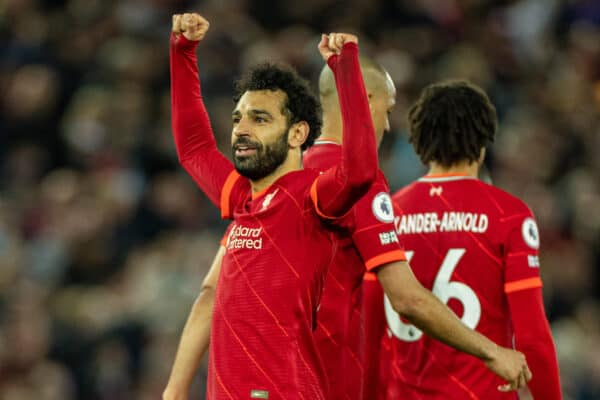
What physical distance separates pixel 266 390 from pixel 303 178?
Result: 0.78 metres

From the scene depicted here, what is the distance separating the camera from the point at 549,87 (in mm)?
11781

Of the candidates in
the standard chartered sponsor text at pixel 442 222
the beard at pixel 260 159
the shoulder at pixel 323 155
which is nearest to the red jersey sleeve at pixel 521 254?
the standard chartered sponsor text at pixel 442 222

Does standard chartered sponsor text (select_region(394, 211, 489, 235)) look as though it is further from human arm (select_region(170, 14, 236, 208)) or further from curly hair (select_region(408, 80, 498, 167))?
human arm (select_region(170, 14, 236, 208))

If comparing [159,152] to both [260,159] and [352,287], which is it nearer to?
[352,287]

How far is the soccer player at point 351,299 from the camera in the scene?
14.2ft

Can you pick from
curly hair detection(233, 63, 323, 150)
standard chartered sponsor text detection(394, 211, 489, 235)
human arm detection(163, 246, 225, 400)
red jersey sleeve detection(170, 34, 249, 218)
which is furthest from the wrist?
standard chartered sponsor text detection(394, 211, 489, 235)

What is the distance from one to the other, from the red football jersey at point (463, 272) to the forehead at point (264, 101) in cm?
88

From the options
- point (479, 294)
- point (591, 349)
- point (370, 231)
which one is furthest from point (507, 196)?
point (591, 349)

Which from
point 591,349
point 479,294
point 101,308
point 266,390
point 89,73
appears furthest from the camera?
point 89,73

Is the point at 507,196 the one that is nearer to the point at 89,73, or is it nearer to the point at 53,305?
the point at 53,305

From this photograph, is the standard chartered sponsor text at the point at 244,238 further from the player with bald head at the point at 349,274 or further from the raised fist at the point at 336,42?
the raised fist at the point at 336,42

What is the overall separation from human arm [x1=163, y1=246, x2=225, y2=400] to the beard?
0.45 metres

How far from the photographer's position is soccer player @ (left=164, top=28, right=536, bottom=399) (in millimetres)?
4336

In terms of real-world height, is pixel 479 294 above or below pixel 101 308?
above
